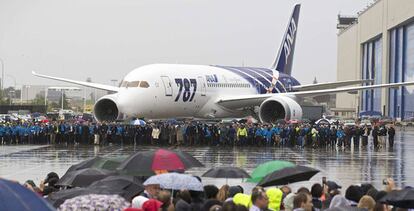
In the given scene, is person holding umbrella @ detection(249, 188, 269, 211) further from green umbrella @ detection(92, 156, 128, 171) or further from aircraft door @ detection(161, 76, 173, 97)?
aircraft door @ detection(161, 76, 173, 97)

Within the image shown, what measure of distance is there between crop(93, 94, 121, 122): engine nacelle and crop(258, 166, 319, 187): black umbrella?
28088mm

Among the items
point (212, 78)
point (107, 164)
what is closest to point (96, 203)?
point (107, 164)

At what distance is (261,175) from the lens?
1271 cm

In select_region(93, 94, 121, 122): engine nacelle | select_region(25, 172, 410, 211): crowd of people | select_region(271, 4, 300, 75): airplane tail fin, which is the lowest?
select_region(25, 172, 410, 211): crowd of people

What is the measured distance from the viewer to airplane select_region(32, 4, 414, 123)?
39.0m

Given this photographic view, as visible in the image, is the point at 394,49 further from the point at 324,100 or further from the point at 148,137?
the point at 324,100

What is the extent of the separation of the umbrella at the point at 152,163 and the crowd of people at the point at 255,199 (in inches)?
45.4

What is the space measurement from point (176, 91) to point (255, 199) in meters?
31.3

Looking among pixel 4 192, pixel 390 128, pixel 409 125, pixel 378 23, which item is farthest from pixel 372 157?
pixel 378 23

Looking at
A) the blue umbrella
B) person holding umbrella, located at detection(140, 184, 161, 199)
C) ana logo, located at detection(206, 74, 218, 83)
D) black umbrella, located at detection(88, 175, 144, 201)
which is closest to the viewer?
the blue umbrella

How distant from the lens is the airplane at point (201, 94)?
39.0 meters

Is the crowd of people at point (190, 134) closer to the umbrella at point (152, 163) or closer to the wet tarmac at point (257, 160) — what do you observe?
the wet tarmac at point (257, 160)

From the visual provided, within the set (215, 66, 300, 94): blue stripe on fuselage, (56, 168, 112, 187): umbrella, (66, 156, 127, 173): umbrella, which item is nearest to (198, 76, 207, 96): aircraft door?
(215, 66, 300, 94): blue stripe on fuselage

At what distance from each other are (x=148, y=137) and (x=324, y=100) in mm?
161471
